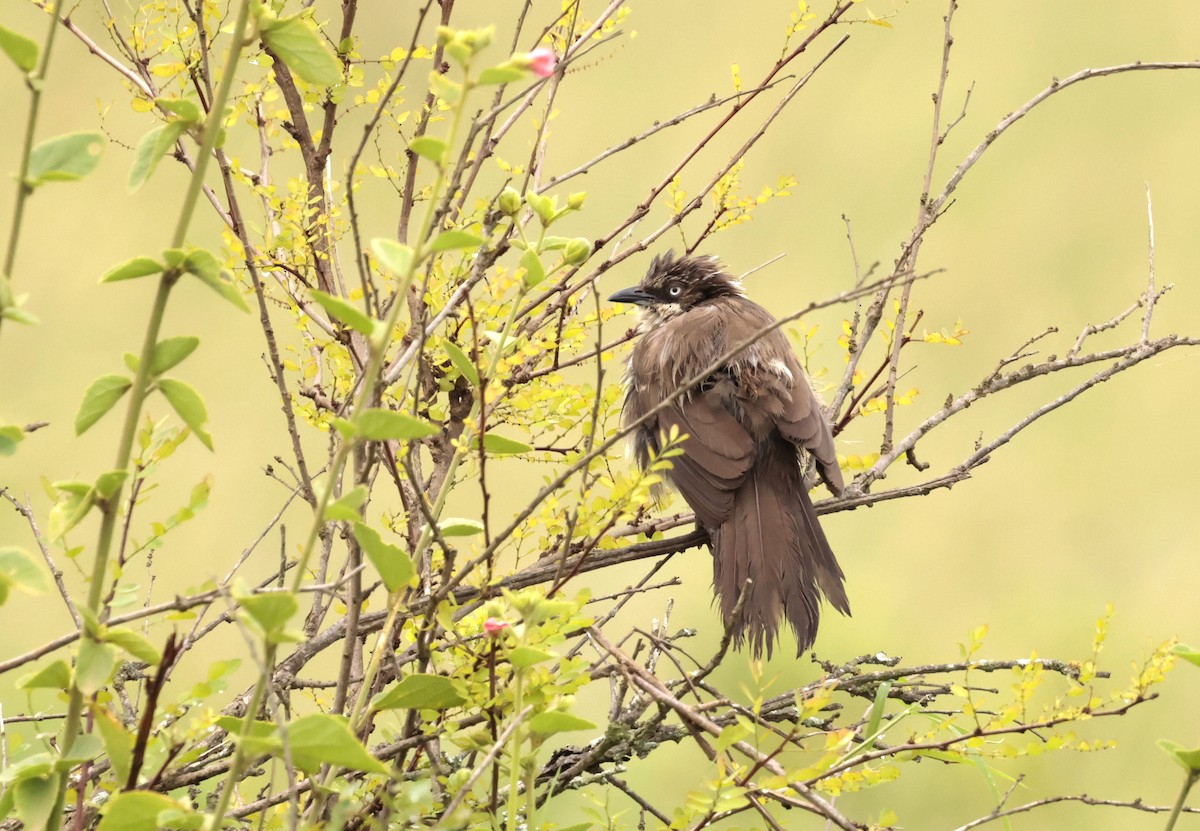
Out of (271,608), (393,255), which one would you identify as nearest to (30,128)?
(393,255)

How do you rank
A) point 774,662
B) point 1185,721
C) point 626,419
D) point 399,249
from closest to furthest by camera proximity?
point 399,249
point 626,419
point 774,662
point 1185,721

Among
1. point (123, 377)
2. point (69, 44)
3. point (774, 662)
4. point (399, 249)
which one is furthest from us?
point (69, 44)

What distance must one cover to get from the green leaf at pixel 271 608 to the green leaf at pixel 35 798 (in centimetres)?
29

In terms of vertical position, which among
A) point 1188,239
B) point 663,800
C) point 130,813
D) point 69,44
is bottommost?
point 130,813

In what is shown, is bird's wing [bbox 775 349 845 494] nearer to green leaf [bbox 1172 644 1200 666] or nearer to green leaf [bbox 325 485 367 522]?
green leaf [bbox 1172 644 1200 666]

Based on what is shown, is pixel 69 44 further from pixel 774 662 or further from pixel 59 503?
pixel 59 503

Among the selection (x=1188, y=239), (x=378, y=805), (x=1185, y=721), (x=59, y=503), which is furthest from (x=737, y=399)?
(x=1188, y=239)

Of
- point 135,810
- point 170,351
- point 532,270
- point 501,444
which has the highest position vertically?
point 532,270

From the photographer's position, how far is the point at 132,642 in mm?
928

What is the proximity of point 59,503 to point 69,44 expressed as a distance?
236 inches

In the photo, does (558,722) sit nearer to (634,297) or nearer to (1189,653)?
(1189,653)

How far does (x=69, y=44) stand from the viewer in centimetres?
620

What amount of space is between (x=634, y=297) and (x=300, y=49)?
2.42m

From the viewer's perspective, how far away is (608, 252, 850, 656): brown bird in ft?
7.69
